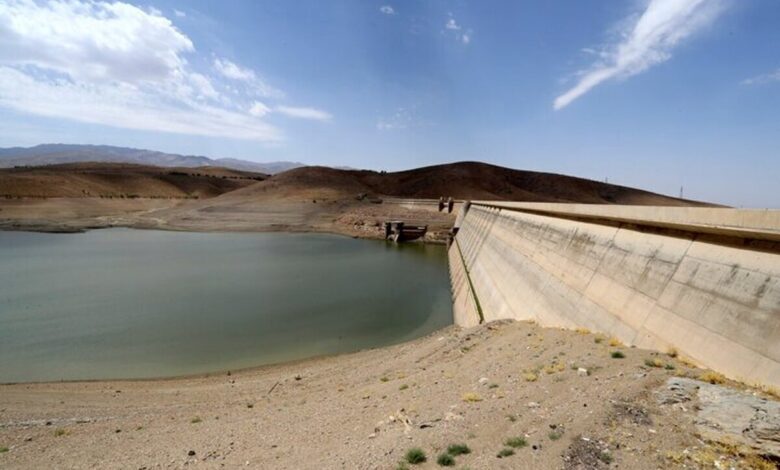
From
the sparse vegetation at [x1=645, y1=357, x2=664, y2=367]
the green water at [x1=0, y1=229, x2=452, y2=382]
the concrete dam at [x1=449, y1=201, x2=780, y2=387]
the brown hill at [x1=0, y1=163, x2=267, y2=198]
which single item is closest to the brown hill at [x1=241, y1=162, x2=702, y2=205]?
the brown hill at [x1=0, y1=163, x2=267, y2=198]

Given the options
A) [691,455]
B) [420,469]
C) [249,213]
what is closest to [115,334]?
[420,469]

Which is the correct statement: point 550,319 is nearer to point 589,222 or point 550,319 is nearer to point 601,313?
point 601,313

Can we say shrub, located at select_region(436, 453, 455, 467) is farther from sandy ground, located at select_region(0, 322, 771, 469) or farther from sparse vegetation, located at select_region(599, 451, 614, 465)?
sparse vegetation, located at select_region(599, 451, 614, 465)

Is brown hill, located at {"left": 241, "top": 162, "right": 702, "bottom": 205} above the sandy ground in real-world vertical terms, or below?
above

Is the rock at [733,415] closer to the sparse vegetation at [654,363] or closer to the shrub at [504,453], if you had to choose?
the sparse vegetation at [654,363]

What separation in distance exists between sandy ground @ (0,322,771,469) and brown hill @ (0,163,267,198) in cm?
7098

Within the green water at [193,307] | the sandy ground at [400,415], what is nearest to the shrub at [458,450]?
the sandy ground at [400,415]

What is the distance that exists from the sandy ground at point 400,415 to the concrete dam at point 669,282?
0.59 metres

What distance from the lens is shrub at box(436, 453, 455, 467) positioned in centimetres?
515

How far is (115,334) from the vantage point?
→ 16.7 metres

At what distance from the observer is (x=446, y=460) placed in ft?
17.0

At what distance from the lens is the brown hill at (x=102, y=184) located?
6650 cm

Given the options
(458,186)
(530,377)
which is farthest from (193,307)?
(458,186)

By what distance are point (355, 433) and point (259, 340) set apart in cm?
1081
